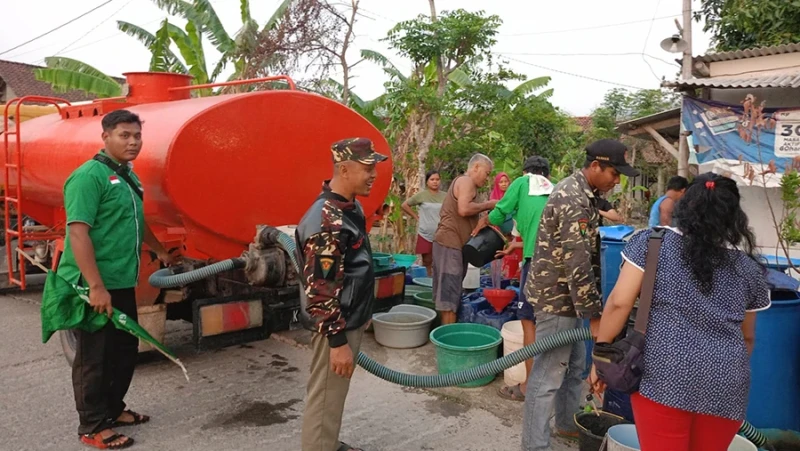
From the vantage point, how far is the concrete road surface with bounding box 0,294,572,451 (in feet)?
11.6

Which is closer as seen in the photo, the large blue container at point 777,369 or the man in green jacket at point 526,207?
the large blue container at point 777,369

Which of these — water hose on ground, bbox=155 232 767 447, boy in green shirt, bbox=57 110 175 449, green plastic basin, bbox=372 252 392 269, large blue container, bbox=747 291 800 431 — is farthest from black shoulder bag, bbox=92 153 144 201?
large blue container, bbox=747 291 800 431

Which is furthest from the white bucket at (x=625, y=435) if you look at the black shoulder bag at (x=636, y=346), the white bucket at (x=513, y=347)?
the white bucket at (x=513, y=347)

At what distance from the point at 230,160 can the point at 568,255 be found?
2.29m

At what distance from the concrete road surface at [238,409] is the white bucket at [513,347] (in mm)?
178

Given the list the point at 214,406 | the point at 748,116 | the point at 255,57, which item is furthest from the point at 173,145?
the point at 255,57

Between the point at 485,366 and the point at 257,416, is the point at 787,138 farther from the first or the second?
the point at 257,416

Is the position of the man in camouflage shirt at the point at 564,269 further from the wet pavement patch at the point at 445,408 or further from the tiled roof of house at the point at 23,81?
the tiled roof of house at the point at 23,81

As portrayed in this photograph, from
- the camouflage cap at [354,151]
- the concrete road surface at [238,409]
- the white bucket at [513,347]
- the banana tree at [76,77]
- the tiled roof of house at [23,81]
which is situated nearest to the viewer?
the camouflage cap at [354,151]

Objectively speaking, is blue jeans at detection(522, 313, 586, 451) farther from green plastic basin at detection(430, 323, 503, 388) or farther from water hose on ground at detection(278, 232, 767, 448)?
green plastic basin at detection(430, 323, 503, 388)

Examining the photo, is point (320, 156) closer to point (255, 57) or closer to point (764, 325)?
point (764, 325)

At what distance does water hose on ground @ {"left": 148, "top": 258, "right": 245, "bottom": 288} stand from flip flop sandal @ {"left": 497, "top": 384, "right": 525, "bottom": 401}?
2035mm

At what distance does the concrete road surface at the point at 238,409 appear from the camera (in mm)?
3549

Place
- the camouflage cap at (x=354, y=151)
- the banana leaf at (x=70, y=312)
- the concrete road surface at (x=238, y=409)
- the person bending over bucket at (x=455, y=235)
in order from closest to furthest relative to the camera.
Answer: the camouflage cap at (x=354, y=151) < the banana leaf at (x=70, y=312) < the concrete road surface at (x=238, y=409) < the person bending over bucket at (x=455, y=235)
